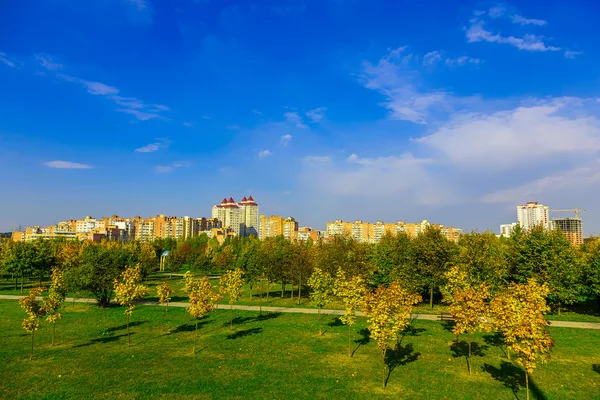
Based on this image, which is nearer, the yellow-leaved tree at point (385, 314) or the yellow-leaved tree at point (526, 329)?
the yellow-leaved tree at point (526, 329)

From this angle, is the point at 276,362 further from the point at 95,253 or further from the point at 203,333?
the point at 95,253

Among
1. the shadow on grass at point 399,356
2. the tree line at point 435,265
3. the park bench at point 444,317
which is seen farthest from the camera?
the tree line at point 435,265

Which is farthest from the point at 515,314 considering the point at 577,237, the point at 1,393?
the point at 577,237

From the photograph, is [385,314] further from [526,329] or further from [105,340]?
[105,340]

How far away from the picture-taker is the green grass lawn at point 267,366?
16938 millimetres

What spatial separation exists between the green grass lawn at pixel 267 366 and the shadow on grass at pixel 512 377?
0.06 m

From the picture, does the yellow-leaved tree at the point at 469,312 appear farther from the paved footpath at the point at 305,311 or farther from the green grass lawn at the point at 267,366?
the paved footpath at the point at 305,311

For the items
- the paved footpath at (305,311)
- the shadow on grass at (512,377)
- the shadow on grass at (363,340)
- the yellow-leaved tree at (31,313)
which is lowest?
the paved footpath at (305,311)

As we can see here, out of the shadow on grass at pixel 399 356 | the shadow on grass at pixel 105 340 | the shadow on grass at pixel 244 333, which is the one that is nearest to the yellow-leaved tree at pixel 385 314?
the shadow on grass at pixel 399 356

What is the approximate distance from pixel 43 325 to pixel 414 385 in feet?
103

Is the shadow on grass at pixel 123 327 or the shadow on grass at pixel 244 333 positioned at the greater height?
the shadow on grass at pixel 244 333

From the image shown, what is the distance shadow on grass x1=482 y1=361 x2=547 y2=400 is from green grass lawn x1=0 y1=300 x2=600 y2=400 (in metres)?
0.06

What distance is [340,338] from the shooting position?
2692cm

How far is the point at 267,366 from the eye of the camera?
20328 millimetres
